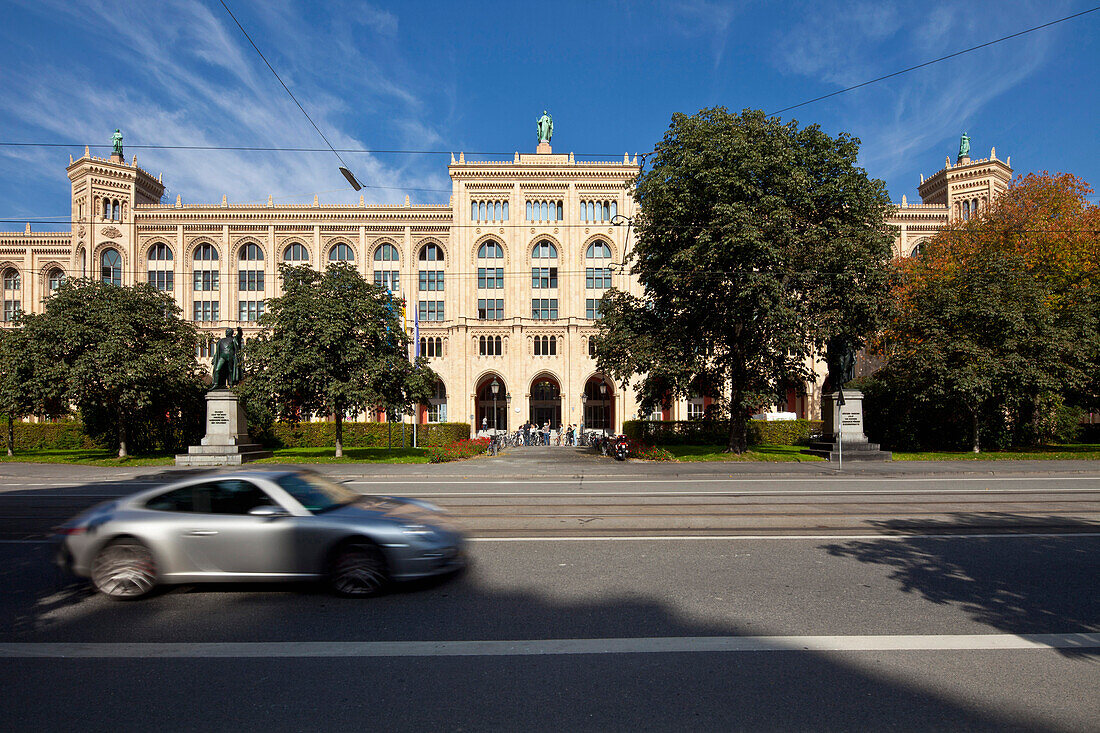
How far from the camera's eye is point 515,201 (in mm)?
52750

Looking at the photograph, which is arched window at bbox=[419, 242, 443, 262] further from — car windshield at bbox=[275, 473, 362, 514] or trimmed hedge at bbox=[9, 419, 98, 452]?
car windshield at bbox=[275, 473, 362, 514]

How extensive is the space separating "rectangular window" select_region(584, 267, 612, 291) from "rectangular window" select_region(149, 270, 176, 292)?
38.7m

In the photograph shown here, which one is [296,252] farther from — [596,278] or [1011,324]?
[1011,324]

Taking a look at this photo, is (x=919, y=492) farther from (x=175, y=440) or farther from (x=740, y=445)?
(x=175, y=440)

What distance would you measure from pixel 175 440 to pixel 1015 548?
35.2m

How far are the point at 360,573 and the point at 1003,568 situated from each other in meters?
7.24

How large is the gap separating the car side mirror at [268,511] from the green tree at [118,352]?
23915mm

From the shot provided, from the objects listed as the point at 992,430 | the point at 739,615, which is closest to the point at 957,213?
the point at 992,430

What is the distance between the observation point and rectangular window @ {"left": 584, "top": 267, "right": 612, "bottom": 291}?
52.9 m

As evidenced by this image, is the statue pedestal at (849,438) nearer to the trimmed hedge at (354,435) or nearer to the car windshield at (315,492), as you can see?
the car windshield at (315,492)

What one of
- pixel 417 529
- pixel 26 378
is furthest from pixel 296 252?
pixel 417 529

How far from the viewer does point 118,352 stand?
2506cm

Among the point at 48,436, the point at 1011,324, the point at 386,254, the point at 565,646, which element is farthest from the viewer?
the point at 386,254

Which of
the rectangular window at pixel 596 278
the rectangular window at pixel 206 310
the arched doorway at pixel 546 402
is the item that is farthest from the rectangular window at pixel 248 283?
the rectangular window at pixel 596 278
